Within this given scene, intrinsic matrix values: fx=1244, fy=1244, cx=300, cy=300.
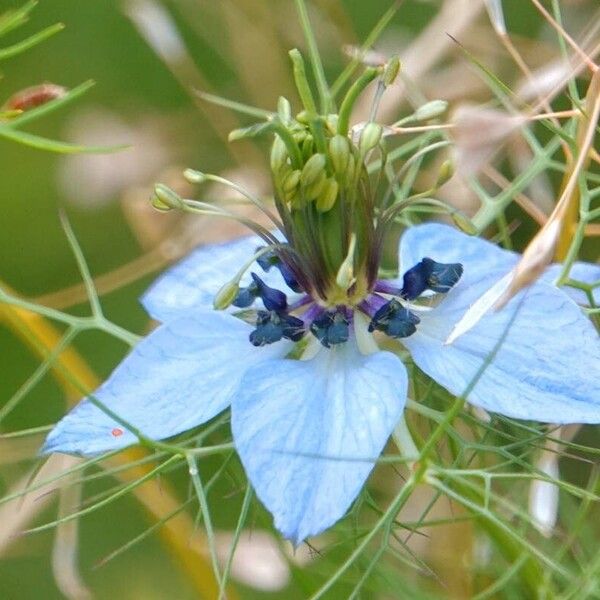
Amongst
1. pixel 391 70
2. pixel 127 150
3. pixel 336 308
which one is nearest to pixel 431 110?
pixel 391 70

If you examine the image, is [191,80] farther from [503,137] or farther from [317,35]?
[503,137]

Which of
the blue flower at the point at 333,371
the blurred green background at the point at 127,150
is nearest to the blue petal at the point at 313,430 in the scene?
the blue flower at the point at 333,371

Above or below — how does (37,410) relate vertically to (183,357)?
below

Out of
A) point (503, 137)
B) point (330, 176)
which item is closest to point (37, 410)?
point (330, 176)

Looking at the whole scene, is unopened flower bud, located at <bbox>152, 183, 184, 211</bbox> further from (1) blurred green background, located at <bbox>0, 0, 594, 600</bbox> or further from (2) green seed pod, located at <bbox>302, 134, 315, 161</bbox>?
(1) blurred green background, located at <bbox>0, 0, 594, 600</bbox>

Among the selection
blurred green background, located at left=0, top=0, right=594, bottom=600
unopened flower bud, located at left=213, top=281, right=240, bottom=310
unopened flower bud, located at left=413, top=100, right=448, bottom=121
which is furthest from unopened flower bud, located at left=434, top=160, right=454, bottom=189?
blurred green background, located at left=0, top=0, right=594, bottom=600

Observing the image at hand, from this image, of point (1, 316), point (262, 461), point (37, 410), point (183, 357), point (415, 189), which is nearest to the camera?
point (262, 461)
